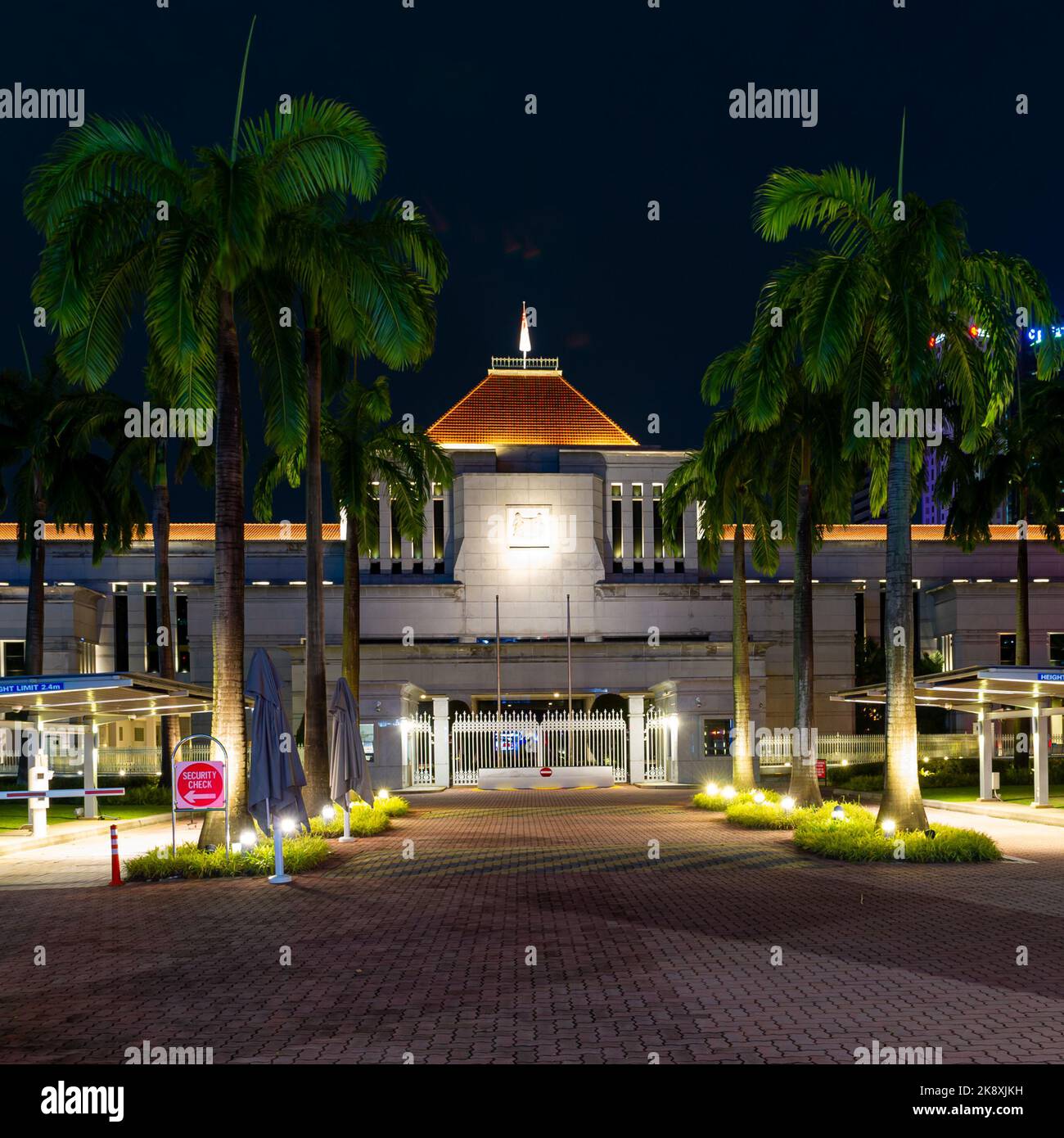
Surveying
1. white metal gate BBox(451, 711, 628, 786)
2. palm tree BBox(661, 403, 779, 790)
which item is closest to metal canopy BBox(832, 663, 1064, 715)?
palm tree BBox(661, 403, 779, 790)

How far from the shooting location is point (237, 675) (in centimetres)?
1922

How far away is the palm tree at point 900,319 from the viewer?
19016 mm

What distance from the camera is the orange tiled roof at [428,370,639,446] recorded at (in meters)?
51.5

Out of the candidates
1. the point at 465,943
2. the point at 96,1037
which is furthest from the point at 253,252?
the point at 96,1037

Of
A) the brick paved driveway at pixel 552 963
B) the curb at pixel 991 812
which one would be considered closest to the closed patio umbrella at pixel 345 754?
the brick paved driveway at pixel 552 963

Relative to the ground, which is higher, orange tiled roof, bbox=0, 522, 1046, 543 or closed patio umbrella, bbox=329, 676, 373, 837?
orange tiled roof, bbox=0, 522, 1046, 543

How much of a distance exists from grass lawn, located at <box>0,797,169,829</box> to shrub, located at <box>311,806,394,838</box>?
23.8ft

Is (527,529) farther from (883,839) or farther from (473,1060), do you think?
(473,1060)

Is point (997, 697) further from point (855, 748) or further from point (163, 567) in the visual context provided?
point (163, 567)

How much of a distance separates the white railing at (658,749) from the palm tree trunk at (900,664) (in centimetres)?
2259

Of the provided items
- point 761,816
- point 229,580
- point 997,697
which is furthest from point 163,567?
point 997,697

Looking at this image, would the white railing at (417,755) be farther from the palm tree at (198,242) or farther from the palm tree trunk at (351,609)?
the palm tree at (198,242)

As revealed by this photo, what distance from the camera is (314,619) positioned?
2338 centimetres

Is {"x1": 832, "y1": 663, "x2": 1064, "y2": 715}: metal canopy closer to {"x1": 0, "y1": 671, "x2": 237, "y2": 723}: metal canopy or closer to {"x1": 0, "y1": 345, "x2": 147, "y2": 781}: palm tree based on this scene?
{"x1": 0, "y1": 671, "x2": 237, "y2": 723}: metal canopy
